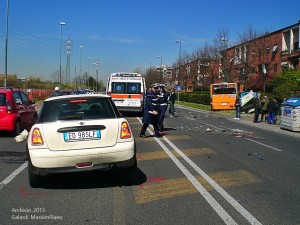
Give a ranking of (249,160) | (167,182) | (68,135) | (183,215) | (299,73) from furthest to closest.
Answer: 1. (299,73)
2. (249,160)
3. (167,182)
4. (68,135)
5. (183,215)

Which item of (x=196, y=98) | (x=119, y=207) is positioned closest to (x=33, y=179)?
(x=119, y=207)

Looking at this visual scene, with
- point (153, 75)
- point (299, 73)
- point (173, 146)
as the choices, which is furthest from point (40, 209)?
point (153, 75)

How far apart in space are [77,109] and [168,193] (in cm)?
206

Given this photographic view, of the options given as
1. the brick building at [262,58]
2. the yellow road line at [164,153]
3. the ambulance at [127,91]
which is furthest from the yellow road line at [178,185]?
the brick building at [262,58]

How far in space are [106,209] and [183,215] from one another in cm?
104

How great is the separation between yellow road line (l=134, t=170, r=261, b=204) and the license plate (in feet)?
3.56

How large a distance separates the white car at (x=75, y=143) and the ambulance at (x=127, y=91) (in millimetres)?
16633

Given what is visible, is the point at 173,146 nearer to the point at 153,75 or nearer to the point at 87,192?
the point at 87,192

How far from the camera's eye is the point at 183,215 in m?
5.06

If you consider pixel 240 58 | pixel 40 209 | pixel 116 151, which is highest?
pixel 240 58

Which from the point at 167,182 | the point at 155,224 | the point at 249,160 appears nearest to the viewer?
the point at 155,224

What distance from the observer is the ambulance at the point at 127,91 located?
2323cm

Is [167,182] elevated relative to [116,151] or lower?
lower

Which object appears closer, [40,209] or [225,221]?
[225,221]
